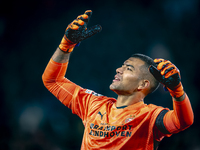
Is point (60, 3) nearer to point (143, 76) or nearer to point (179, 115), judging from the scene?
point (143, 76)

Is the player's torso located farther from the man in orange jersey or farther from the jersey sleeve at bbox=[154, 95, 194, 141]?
the jersey sleeve at bbox=[154, 95, 194, 141]

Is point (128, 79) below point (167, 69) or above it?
below

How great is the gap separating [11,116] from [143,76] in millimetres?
2669

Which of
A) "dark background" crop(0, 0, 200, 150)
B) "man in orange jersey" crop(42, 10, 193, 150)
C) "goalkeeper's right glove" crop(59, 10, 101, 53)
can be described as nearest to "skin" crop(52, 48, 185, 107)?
"man in orange jersey" crop(42, 10, 193, 150)

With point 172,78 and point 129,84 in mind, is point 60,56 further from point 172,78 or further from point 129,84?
point 172,78

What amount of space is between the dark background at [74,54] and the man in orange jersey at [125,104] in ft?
5.89

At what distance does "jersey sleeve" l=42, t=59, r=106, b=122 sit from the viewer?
1.98 metres

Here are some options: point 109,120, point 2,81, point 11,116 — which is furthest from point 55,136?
point 109,120

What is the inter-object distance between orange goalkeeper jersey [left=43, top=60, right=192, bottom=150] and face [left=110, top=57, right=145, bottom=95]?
15cm

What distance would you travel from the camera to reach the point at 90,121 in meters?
1.86

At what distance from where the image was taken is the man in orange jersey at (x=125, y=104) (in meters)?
1.40

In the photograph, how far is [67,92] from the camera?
2025 mm

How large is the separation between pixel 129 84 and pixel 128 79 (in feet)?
0.15

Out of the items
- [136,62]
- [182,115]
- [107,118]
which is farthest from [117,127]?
[136,62]
